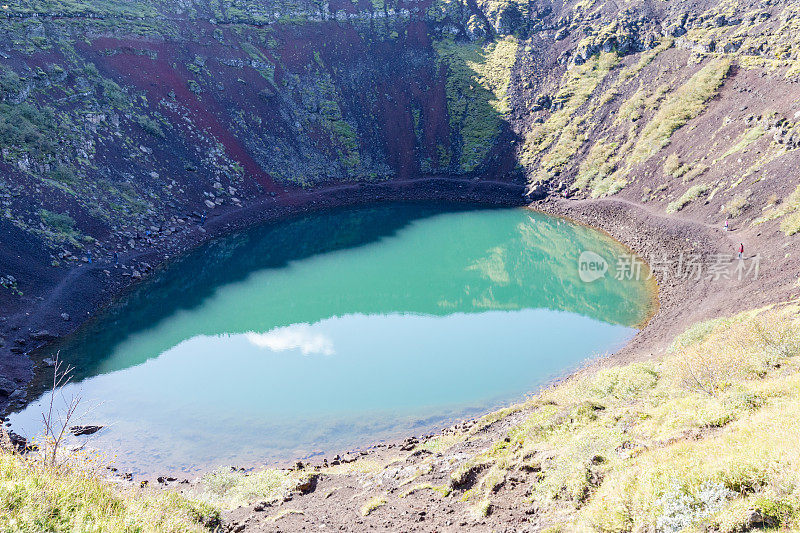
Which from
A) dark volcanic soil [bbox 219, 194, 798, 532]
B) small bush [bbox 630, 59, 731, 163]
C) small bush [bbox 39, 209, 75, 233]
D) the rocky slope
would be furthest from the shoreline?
small bush [bbox 630, 59, 731, 163]

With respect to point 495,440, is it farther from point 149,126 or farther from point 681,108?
point 149,126

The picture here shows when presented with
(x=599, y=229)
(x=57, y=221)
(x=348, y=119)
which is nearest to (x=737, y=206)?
(x=599, y=229)

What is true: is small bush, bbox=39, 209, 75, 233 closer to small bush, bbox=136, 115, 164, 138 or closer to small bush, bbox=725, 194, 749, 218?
small bush, bbox=136, 115, 164, 138

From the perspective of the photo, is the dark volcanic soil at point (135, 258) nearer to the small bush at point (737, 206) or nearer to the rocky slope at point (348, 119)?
the rocky slope at point (348, 119)

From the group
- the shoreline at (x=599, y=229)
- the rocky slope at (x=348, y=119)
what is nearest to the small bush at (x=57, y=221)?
the rocky slope at (x=348, y=119)

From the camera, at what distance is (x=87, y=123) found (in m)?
40.6

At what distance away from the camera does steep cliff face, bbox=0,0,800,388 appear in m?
35.0

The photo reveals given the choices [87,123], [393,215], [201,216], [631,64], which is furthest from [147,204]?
[631,64]

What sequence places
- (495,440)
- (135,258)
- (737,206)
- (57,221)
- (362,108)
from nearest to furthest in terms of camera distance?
(495,440) < (737,206) < (57,221) < (135,258) < (362,108)

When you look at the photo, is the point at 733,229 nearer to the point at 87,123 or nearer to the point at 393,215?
the point at 393,215

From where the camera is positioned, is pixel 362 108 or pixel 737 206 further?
pixel 362 108

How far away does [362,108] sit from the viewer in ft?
183

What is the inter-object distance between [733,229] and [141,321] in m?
33.6

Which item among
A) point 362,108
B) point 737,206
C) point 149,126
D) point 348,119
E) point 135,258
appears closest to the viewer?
point 737,206
